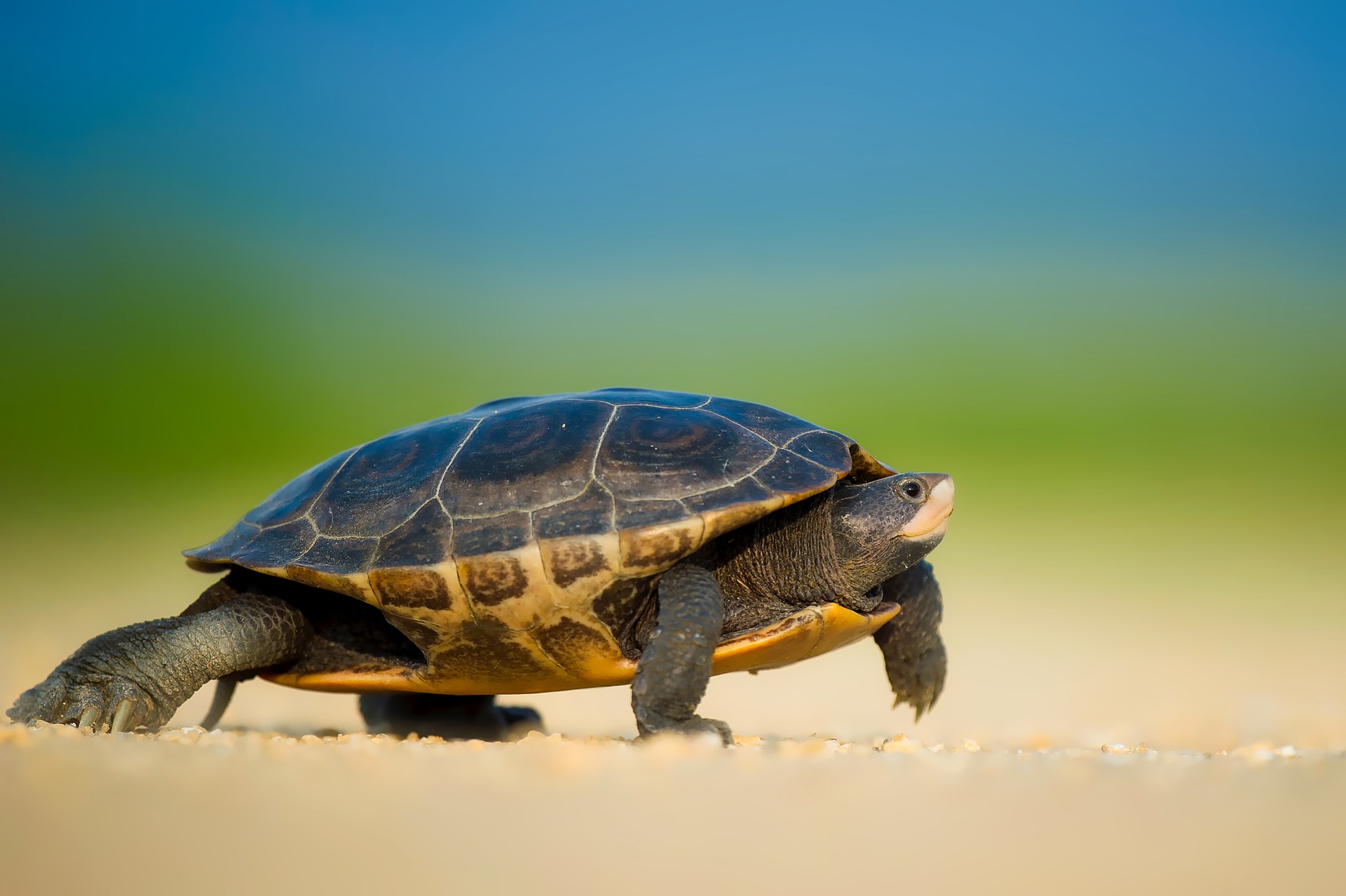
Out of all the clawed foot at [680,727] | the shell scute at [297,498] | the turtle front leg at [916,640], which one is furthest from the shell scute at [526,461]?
the turtle front leg at [916,640]

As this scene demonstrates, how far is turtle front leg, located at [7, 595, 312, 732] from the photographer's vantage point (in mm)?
4199

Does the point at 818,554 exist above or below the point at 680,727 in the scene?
above

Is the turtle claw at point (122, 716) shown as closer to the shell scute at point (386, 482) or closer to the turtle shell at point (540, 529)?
the turtle shell at point (540, 529)

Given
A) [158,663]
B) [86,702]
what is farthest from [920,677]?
[86,702]

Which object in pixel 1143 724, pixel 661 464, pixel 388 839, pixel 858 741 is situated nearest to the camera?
pixel 388 839

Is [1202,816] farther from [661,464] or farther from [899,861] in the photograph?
[661,464]

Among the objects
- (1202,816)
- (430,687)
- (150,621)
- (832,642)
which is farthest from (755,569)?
(150,621)

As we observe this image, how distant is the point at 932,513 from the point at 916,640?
44.8 inches

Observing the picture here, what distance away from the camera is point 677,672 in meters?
3.79

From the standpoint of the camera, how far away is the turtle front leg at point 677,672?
3781 mm

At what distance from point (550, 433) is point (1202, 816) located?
9.71ft

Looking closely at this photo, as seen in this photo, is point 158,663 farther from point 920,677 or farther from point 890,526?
point 920,677

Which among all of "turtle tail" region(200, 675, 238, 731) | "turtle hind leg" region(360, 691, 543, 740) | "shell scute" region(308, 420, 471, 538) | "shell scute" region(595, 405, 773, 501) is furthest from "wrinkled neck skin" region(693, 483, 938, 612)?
"turtle tail" region(200, 675, 238, 731)

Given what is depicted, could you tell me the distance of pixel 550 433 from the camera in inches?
173
